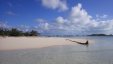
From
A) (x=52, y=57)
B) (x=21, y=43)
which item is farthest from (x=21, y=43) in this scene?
(x=52, y=57)

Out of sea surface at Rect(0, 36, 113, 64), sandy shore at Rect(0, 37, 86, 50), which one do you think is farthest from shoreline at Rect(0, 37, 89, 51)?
sea surface at Rect(0, 36, 113, 64)

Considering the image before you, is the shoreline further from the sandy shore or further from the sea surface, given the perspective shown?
the sea surface

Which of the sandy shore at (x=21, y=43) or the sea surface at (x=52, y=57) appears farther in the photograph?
the sandy shore at (x=21, y=43)

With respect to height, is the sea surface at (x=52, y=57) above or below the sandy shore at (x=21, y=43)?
below

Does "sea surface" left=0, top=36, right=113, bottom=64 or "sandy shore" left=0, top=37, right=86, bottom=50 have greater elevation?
"sandy shore" left=0, top=37, right=86, bottom=50

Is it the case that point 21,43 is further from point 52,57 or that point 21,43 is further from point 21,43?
point 52,57

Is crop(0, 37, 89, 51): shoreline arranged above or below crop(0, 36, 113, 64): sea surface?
above

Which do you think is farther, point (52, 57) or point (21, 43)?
point (21, 43)

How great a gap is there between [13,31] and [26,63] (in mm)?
58975

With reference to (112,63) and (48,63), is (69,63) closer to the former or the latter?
(48,63)

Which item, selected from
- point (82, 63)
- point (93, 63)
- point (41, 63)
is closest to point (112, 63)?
point (93, 63)

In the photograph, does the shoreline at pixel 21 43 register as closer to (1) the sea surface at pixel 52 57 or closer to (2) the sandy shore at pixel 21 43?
(2) the sandy shore at pixel 21 43

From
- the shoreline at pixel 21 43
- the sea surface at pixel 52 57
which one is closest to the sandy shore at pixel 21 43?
the shoreline at pixel 21 43

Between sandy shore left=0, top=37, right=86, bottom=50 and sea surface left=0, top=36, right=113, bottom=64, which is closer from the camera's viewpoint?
sea surface left=0, top=36, right=113, bottom=64
